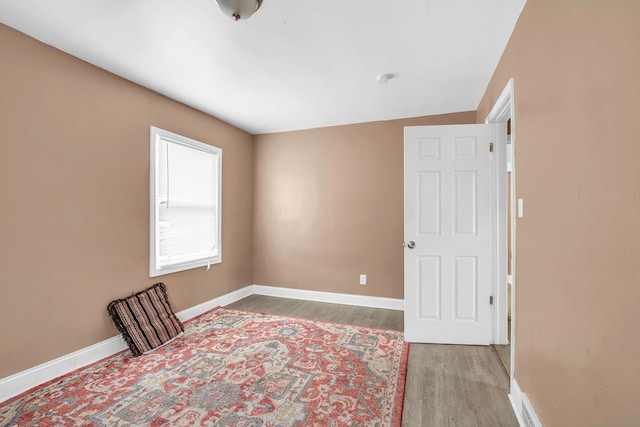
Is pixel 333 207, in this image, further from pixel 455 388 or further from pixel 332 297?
pixel 455 388

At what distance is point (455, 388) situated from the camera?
2043 mm

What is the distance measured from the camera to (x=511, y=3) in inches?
67.8

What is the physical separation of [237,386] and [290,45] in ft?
8.29

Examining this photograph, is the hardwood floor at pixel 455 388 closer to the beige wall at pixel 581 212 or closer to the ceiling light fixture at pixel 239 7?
the beige wall at pixel 581 212

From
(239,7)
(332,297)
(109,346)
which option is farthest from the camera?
(332,297)

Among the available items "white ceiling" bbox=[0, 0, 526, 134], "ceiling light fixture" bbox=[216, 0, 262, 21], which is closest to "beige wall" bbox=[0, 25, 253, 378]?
"white ceiling" bbox=[0, 0, 526, 134]

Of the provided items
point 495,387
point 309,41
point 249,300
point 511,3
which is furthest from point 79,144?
point 495,387

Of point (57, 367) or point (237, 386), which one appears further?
point (57, 367)

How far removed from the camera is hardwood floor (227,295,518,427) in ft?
5.73

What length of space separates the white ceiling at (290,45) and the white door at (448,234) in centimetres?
63

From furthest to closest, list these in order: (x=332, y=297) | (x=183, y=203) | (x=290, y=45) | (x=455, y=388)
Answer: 1. (x=332, y=297)
2. (x=183, y=203)
3. (x=290, y=45)
4. (x=455, y=388)

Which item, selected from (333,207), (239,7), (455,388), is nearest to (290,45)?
(239,7)

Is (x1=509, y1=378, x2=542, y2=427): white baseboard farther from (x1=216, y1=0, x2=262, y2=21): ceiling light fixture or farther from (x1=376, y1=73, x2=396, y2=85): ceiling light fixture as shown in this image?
(x1=216, y1=0, x2=262, y2=21): ceiling light fixture

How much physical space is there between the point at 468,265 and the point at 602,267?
1.81 metres
